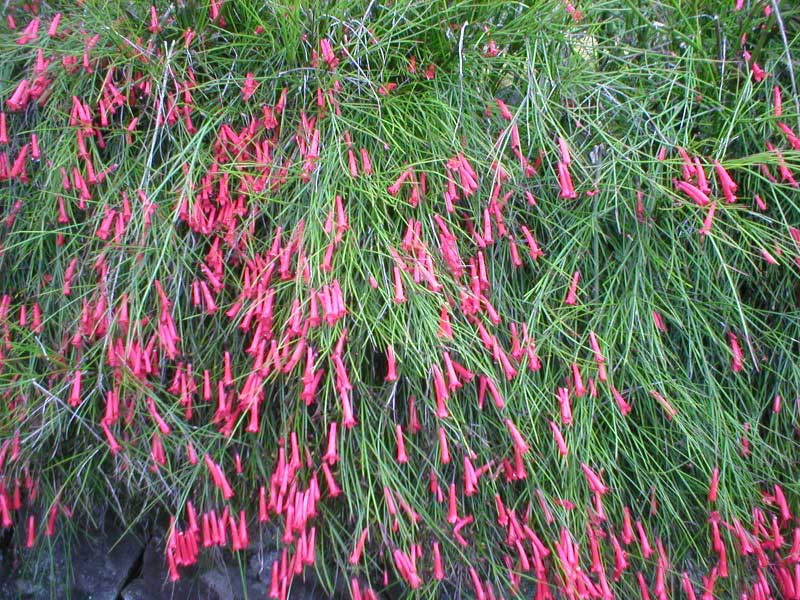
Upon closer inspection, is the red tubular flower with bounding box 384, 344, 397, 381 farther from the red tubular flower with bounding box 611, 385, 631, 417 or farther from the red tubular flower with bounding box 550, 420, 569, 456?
the red tubular flower with bounding box 611, 385, 631, 417

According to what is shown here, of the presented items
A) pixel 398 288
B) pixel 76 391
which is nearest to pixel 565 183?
pixel 398 288

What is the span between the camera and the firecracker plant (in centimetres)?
161

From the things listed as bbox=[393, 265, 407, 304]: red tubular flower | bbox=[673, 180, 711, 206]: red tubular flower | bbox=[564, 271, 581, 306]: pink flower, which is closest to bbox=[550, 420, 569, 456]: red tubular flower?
bbox=[564, 271, 581, 306]: pink flower

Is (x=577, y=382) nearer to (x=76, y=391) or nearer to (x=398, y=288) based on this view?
(x=398, y=288)

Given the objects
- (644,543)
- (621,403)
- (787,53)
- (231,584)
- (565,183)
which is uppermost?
(787,53)

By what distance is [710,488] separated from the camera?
1.65 m

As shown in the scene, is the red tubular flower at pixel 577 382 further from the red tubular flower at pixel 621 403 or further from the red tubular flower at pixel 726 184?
the red tubular flower at pixel 726 184

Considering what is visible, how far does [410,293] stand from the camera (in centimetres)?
163

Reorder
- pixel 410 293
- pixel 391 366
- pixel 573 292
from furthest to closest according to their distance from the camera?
1. pixel 573 292
2. pixel 410 293
3. pixel 391 366

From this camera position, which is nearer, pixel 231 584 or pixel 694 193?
pixel 694 193

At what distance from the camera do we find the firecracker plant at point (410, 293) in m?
1.61

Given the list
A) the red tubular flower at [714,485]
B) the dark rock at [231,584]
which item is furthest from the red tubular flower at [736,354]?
the dark rock at [231,584]

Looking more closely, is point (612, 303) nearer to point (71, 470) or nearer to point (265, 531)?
point (265, 531)

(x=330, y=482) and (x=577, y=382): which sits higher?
(x=577, y=382)
